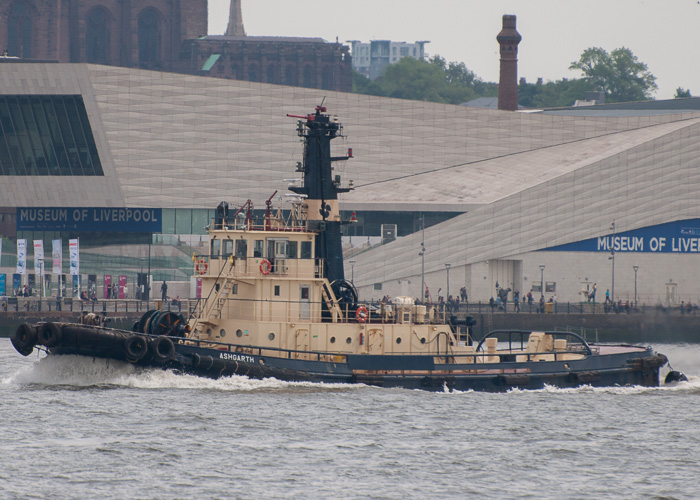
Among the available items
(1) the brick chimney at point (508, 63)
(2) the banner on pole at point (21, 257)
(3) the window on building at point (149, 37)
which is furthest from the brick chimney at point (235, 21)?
(2) the banner on pole at point (21, 257)

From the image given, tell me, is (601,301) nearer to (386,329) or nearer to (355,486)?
(386,329)

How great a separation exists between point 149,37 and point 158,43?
4.28 feet

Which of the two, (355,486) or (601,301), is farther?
(601,301)

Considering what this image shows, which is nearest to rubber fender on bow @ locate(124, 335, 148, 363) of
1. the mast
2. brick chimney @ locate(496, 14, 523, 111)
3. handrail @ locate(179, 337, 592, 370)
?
handrail @ locate(179, 337, 592, 370)

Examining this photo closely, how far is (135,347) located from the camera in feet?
132

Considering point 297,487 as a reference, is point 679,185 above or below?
above

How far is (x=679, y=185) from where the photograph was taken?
90.9m

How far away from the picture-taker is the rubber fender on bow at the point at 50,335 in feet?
131

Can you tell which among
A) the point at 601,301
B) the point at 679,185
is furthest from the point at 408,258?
the point at 679,185

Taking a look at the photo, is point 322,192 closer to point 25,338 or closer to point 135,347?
point 135,347

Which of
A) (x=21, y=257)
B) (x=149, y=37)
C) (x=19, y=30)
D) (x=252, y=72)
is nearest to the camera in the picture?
(x=21, y=257)

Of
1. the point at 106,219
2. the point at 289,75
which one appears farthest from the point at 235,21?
the point at 106,219

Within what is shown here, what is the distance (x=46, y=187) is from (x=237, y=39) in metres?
77.5

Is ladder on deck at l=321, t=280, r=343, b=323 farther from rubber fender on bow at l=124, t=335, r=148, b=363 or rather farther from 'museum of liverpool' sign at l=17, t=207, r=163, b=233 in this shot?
'museum of liverpool' sign at l=17, t=207, r=163, b=233
